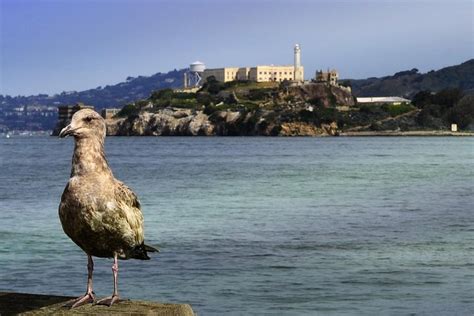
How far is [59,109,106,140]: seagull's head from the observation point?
496 cm

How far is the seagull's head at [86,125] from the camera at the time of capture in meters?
4.96

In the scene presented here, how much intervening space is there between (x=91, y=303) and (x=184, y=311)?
734 mm

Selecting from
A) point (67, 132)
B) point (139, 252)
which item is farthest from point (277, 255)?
point (67, 132)

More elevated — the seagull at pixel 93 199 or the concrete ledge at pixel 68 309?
the seagull at pixel 93 199

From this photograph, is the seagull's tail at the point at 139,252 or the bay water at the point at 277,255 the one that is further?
the bay water at the point at 277,255

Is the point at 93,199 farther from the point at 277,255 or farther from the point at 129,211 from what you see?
the point at 277,255

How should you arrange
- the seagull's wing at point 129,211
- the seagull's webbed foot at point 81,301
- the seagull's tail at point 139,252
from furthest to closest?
the seagull's tail at point 139,252 < the seagull's wing at point 129,211 < the seagull's webbed foot at point 81,301

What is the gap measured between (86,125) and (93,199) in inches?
15.6

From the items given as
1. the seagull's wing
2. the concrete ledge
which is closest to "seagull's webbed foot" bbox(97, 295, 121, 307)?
the concrete ledge

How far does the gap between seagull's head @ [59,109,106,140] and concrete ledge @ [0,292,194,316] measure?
87 cm

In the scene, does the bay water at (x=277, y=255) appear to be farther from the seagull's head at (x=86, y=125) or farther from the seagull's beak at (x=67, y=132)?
the seagull's beak at (x=67, y=132)

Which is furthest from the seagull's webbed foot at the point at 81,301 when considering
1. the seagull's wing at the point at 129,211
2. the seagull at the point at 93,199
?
the seagull's wing at the point at 129,211

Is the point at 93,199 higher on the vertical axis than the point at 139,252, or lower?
higher

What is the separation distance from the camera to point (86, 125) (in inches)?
199
